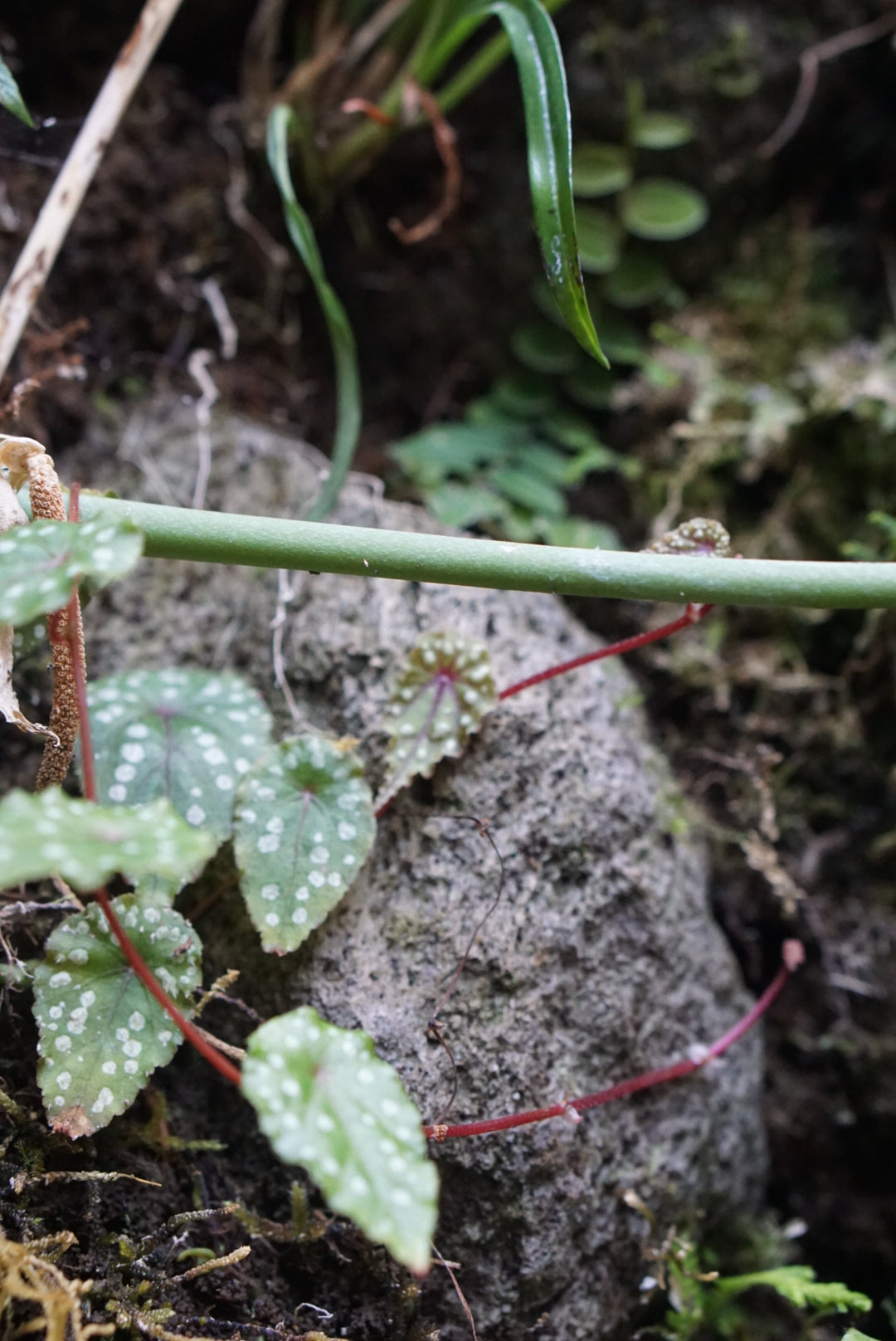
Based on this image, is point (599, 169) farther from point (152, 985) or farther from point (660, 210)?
point (152, 985)

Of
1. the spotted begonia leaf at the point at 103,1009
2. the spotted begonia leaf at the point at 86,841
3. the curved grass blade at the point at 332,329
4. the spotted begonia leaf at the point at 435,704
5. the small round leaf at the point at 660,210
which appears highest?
the small round leaf at the point at 660,210

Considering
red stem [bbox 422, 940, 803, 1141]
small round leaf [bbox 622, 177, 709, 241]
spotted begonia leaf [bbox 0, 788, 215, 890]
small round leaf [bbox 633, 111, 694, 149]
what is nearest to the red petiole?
red stem [bbox 422, 940, 803, 1141]

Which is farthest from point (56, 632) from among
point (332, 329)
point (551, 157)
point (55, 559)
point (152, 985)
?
point (551, 157)

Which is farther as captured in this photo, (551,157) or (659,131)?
(659,131)

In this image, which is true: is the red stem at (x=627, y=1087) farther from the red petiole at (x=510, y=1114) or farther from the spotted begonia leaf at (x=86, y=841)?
the spotted begonia leaf at (x=86, y=841)

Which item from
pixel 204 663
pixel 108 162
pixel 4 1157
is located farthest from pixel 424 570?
pixel 108 162

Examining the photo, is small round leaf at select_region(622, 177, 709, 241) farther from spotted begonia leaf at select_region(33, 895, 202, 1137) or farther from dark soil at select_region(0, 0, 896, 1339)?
spotted begonia leaf at select_region(33, 895, 202, 1137)

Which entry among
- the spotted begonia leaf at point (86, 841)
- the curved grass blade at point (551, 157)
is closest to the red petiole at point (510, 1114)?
the spotted begonia leaf at point (86, 841)
